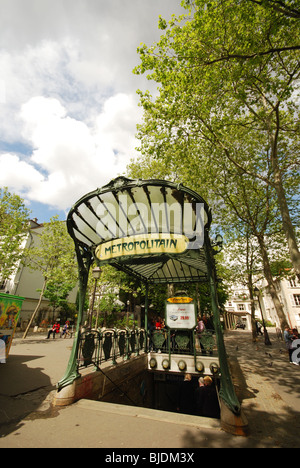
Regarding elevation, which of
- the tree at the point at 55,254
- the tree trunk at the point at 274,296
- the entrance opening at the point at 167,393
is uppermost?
the tree at the point at 55,254

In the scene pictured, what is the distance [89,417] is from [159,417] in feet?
4.40

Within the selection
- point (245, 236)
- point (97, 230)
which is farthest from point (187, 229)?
point (245, 236)

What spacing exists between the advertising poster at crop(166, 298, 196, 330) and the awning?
11.0 feet

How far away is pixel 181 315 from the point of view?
28.3ft

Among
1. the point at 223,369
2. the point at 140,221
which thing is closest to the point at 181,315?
the point at 223,369

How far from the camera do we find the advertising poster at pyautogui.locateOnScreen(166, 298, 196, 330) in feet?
27.8

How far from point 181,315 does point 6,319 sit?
660 cm

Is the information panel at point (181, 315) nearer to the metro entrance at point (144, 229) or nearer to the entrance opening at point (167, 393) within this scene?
the entrance opening at point (167, 393)

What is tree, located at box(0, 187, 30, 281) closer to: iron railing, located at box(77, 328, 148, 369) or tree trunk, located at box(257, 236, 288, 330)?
iron railing, located at box(77, 328, 148, 369)

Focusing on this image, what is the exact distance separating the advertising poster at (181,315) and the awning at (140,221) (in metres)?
3.34

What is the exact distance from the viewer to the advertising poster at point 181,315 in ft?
27.8

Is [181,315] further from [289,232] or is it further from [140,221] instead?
[289,232]

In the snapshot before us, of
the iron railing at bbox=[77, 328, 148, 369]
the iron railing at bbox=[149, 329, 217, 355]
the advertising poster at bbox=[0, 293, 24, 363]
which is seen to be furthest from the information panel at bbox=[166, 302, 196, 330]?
the advertising poster at bbox=[0, 293, 24, 363]

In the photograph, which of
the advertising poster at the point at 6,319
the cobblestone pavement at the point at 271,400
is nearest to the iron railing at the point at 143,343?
the cobblestone pavement at the point at 271,400
